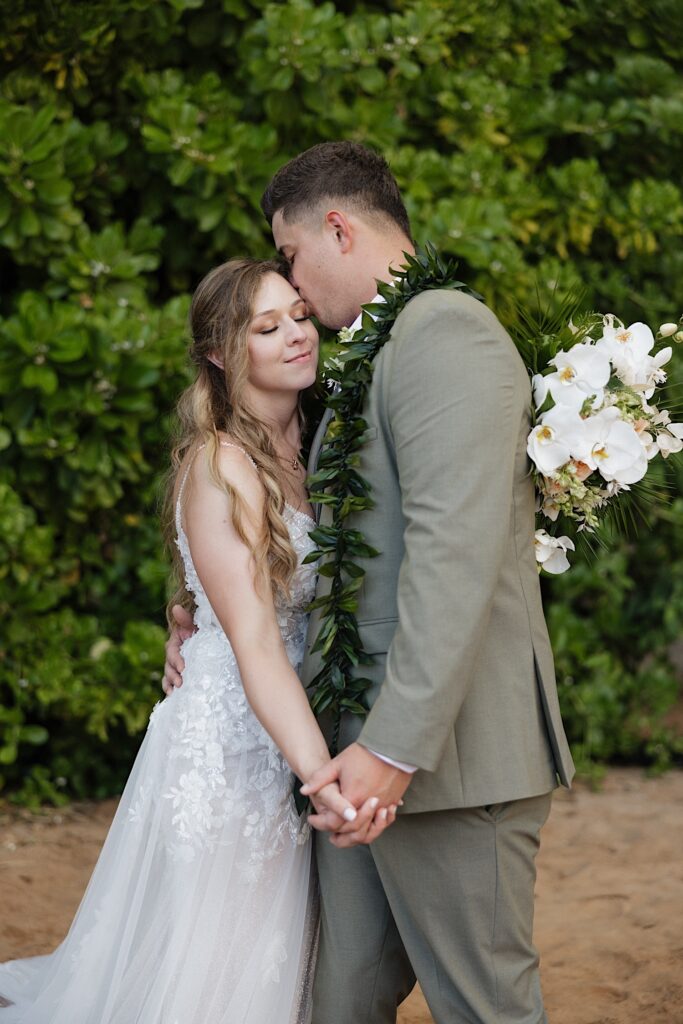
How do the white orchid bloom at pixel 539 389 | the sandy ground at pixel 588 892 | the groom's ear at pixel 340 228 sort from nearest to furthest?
the white orchid bloom at pixel 539 389
the groom's ear at pixel 340 228
the sandy ground at pixel 588 892

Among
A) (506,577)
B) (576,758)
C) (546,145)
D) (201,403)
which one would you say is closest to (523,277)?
(546,145)

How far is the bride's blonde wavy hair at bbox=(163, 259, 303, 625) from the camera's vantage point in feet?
8.23

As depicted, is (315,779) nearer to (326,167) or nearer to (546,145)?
(326,167)

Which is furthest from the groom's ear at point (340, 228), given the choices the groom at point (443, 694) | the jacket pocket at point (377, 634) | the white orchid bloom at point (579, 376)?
the jacket pocket at point (377, 634)

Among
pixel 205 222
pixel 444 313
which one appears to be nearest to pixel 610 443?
pixel 444 313

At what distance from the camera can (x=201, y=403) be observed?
106 inches

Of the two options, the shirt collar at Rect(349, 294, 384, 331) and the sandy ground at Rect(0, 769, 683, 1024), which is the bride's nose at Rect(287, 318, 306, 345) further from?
the sandy ground at Rect(0, 769, 683, 1024)

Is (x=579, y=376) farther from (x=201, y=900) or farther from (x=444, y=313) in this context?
(x=201, y=900)

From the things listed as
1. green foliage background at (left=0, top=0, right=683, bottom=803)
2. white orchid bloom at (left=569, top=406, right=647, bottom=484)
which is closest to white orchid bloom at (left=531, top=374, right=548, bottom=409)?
white orchid bloom at (left=569, top=406, right=647, bottom=484)

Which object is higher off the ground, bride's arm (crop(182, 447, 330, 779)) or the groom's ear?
the groom's ear

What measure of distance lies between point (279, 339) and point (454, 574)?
861mm

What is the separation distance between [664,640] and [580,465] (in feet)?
11.2

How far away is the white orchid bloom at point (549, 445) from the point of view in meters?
2.26

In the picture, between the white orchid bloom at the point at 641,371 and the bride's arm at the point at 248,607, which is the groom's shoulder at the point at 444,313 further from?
the bride's arm at the point at 248,607
